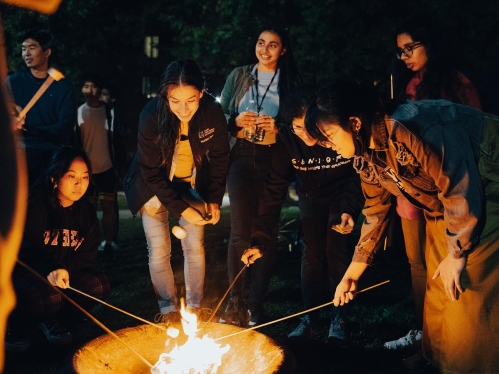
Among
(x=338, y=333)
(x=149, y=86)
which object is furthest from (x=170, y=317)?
(x=149, y=86)

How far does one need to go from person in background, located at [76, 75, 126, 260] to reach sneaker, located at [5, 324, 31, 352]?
3.06 meters

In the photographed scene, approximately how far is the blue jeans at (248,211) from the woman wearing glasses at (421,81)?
1218mm

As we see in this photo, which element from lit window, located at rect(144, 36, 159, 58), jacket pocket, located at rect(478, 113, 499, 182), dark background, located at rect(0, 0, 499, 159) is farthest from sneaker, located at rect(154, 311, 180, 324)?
lit window, located at rect(144, 36, 159, 58)

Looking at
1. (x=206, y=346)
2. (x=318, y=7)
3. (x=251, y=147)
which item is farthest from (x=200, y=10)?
(x=206, y=346)

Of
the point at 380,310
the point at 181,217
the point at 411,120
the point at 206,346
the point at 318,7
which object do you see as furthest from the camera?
the point at 318,7

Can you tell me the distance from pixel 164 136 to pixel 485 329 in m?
2.63

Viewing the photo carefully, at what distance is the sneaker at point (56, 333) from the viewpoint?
16.0 ft

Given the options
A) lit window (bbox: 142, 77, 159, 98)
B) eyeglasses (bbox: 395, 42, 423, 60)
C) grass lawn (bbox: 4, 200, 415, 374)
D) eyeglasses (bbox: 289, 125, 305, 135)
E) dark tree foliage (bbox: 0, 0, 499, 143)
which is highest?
dark tree foliage (bbox: 0, 0, 499, 143)

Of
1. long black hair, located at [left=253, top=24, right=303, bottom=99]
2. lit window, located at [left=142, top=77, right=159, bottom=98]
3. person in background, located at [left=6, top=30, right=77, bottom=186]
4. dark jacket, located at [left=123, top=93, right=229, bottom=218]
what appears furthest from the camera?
lit window, located at [left=142, top=77, right=159, bottom=98]

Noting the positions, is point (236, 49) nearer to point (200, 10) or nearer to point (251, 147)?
point (200, 10)

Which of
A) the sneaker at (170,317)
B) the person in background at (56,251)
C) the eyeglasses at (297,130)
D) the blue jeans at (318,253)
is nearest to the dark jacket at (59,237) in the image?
the person in background at (56,251)

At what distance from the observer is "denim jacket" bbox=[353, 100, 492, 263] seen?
3.02m

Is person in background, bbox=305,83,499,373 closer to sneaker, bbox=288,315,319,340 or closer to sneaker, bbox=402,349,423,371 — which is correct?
sneaker, bbox=402,349,423,371

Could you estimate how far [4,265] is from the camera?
14.4 feet
